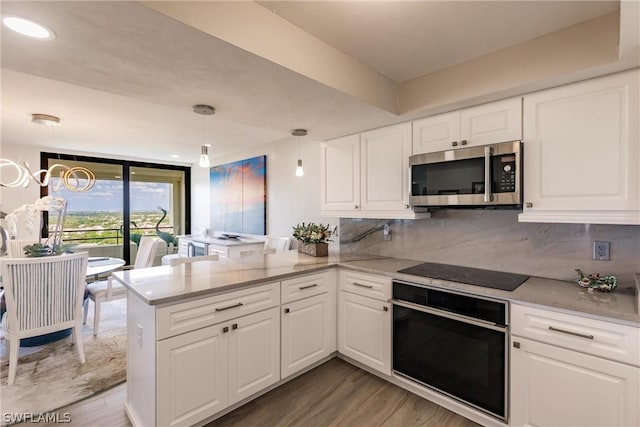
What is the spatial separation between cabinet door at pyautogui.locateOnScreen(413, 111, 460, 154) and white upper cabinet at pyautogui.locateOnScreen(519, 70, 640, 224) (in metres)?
0.44

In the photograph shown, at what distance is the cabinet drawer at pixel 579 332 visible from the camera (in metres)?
1.38

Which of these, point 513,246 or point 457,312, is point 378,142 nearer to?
point 513,246

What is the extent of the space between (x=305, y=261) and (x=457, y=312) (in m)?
1.32

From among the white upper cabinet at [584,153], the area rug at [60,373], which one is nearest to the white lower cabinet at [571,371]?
the white upper cabinet at [584,153]

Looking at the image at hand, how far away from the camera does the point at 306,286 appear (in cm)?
236

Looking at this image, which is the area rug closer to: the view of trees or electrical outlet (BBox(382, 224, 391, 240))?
electrical outlet (BBox(382, 224, 391, 240))

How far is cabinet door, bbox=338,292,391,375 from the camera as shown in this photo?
7.47ft

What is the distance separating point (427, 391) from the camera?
6.76 ft

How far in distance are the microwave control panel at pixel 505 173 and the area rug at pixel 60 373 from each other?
3215mm

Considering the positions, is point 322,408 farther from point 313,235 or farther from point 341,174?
point 341,174

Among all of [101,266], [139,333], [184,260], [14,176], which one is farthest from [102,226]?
[139,333]

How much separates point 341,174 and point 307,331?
152cm

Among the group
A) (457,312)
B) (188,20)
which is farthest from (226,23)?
(457,312)

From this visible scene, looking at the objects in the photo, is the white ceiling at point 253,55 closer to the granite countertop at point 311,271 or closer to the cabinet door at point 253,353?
the granite countertop at point 311,271
